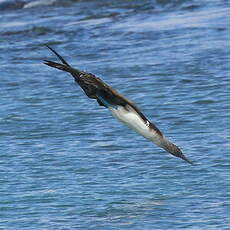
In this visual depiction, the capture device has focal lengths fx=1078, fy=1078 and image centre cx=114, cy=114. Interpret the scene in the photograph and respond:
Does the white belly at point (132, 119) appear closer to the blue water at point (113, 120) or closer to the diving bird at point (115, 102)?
the diving bird at point (115, 102)

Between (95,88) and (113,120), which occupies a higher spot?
(95,88)

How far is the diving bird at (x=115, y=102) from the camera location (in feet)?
25.4

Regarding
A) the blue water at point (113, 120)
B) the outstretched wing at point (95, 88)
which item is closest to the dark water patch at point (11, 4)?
the blue water at point (113, 120)

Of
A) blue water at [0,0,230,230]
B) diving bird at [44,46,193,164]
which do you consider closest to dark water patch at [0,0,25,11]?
blue water at [0,0,230,230]

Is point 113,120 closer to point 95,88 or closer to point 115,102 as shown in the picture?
point 115,102

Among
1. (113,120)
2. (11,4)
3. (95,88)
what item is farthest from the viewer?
(11,4)

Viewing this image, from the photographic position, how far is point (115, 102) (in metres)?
7.94

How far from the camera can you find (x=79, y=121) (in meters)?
13.2

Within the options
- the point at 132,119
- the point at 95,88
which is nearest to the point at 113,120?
the point at 132,119

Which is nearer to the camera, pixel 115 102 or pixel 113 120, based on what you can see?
pixel 115 102

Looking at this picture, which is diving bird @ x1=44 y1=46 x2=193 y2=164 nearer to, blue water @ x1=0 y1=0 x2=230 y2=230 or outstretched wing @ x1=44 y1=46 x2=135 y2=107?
outstretched wing @ x1=44 y1=46 x2=135 y2=107

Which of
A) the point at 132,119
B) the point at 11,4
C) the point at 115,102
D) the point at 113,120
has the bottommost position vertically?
the point at 113,120

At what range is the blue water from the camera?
31.3ft

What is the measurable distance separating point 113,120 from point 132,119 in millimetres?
5139
